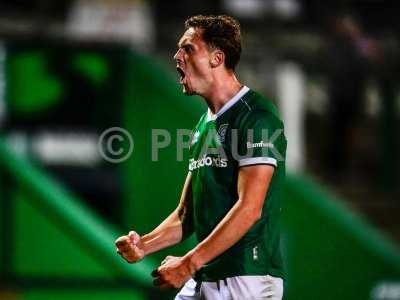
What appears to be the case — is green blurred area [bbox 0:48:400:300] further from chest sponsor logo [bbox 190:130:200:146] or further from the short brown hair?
the short brown hair

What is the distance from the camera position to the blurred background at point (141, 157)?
812 cm

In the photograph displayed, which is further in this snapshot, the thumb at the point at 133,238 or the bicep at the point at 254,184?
the thumb at the point at 133,238

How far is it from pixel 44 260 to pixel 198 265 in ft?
13.6

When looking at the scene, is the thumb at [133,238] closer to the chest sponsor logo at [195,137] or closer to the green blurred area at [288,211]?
the chest sponsor logo at [195,137]

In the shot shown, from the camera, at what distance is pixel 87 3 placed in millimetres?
11453

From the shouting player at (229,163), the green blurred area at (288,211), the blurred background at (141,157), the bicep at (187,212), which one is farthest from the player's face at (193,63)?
the green blurred area at (288,211)

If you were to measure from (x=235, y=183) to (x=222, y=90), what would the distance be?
41cm

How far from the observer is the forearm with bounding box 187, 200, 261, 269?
416 cm

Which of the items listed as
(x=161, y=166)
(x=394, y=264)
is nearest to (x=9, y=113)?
(x=161, y=166)

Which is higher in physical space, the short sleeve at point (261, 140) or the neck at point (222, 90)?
the neck at point (222, 90)

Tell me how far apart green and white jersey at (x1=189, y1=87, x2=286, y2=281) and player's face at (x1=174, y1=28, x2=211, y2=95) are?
18cm

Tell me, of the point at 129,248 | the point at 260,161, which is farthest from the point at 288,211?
the point at 260,161

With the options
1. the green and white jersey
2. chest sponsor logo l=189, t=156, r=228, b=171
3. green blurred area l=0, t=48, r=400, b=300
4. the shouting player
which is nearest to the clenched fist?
the shouting player

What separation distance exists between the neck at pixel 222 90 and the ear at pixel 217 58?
66 millimetres
